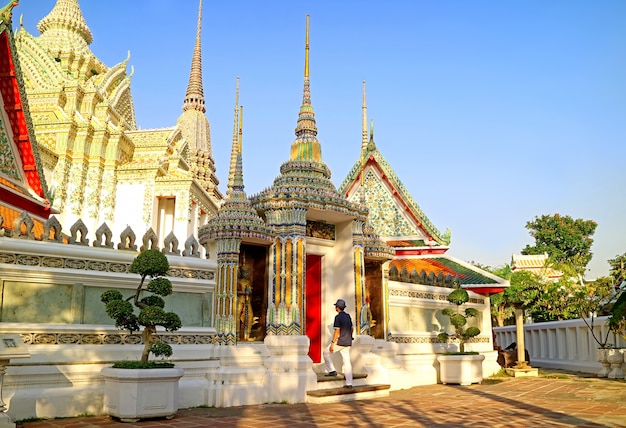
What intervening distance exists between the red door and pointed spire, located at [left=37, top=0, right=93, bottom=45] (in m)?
21.4

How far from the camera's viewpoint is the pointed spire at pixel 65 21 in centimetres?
2667

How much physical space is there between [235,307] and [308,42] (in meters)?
5.84

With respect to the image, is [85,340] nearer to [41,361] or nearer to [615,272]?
[41,361]

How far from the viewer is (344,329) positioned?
9.75 m

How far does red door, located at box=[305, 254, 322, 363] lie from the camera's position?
11016 millimetres

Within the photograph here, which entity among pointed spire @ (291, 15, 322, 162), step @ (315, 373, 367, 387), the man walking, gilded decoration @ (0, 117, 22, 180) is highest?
pointed spire @ (291, 15, 322, 162)

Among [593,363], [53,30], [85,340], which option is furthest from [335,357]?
[53,30]

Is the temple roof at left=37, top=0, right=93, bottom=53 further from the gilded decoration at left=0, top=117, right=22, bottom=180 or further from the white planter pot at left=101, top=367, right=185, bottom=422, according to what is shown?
the white planter pot at left=101, top=367, right=185, bottom=422

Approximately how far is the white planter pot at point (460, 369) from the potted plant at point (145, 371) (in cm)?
670

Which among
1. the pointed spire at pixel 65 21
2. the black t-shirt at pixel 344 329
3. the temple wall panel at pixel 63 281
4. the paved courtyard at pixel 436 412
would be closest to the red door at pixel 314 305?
the black t-shirt at pixel 344 329

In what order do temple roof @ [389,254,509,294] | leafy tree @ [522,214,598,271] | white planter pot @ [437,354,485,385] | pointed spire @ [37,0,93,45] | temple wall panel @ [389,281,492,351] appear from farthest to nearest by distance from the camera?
leafy tree @ [522,214,598,271]
pointed spire @ [37,0,93,45]
temple roof @ [389,254,509,294]
temple wall panel @ [389,281,492,351]
white planter pot @ [437,354,485,385]

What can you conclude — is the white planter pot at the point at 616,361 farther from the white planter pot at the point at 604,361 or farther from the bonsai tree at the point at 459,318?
the bonsai tree at the point at 459,318

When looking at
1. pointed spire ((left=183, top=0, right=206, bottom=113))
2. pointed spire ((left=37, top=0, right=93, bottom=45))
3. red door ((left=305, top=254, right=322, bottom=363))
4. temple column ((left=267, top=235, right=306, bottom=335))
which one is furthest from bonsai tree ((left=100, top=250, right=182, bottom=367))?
pointed spire ((left=183, top=0, right=206, bottom=113))

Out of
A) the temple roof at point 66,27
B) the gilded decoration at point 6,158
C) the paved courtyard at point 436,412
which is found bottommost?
the paved courtyard at point 436,412
